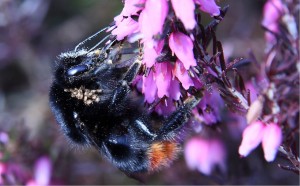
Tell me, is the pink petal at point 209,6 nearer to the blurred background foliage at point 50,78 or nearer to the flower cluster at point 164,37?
the flower cluster at point 164,37

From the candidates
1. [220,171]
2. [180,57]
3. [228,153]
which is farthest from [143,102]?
[228,153]

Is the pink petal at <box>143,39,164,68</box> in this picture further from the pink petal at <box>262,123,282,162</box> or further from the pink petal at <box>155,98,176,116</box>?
the pink petal at <box>262,123,282,162</box>

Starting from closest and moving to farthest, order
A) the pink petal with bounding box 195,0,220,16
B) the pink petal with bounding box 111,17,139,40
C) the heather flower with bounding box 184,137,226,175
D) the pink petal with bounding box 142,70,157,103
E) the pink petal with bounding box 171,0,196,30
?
1. the pink petal with bounding box 171,0,196,30
2. the pink petal with bounding box 195,0,220,16
3. the pink petal with bounding box 111,17,139,40
4. the pink petal with bounding box 142,70,157,103
5. the heather flower with bounding box 184,137,226,175

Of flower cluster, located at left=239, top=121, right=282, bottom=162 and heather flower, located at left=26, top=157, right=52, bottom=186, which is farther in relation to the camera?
heather flower, located at left=26, top=157, right=52, bottom=186

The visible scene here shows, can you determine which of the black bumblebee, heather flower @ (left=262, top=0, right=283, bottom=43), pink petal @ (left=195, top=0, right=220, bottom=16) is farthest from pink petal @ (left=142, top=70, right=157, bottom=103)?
heather flower @ (left=262, top=0, right=283, bottom=43)

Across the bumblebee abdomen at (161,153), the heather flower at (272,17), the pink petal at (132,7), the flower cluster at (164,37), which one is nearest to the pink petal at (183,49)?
the flower cluster at (164,37)

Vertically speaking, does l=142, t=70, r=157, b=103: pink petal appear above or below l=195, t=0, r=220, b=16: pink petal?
below

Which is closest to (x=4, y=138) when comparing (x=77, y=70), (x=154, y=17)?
(x=77, y=70)
